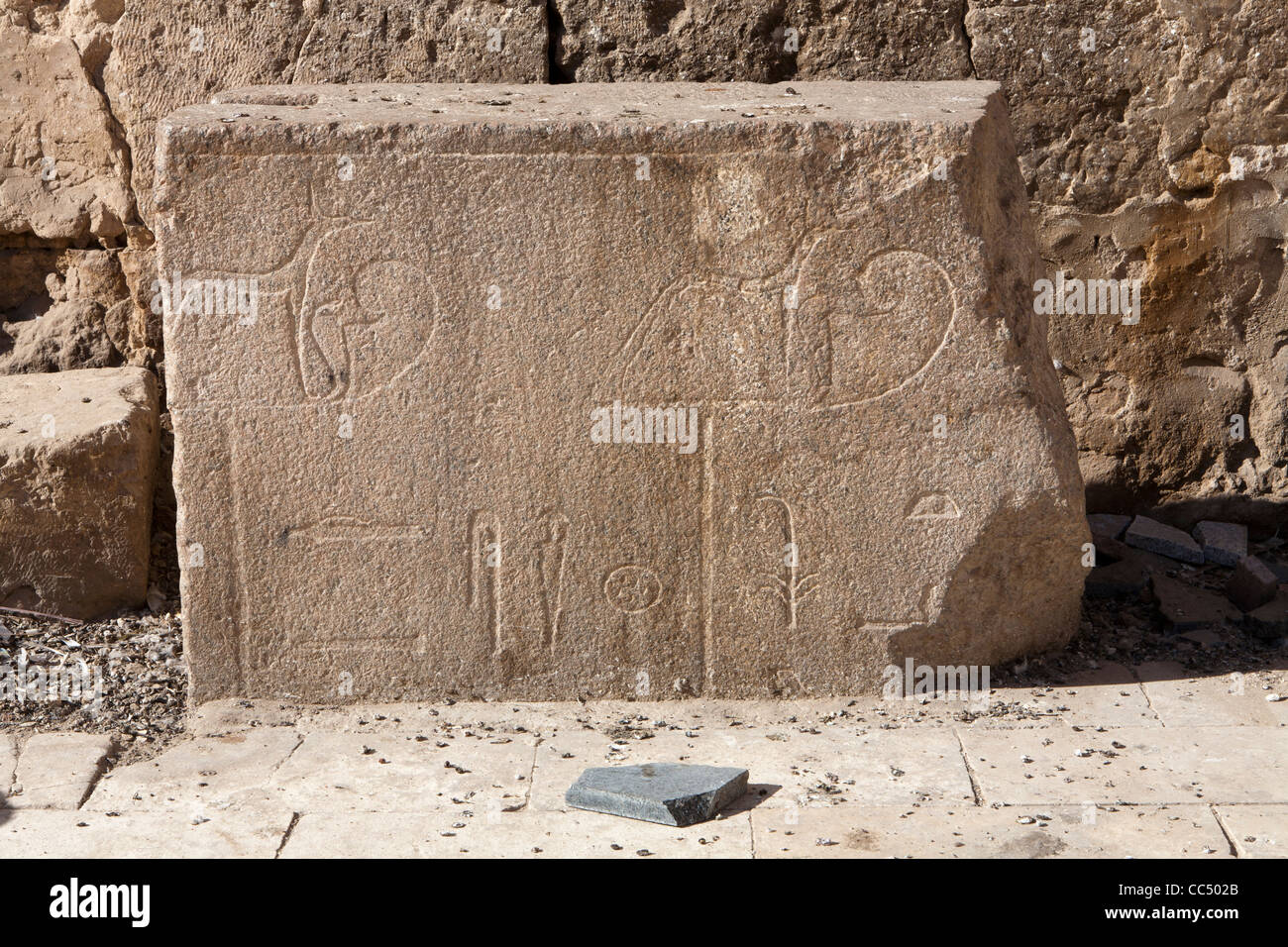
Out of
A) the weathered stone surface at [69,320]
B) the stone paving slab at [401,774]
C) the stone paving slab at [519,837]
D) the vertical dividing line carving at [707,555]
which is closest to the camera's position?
the stone paving slab at [519,837]

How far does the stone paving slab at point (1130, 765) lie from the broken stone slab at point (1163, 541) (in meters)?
1.17

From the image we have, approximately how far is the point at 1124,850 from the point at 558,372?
1.63m

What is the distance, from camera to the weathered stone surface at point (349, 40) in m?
4.48

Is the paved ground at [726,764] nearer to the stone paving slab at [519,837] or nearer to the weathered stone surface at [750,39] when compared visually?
the stone paving slab at [519,837]

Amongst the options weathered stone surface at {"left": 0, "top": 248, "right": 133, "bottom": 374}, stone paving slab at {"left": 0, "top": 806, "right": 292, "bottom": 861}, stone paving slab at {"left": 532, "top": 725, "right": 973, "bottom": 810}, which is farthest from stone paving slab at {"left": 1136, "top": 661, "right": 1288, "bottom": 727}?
weathered stone surface at {"left": 0, "top": 248, "right": 133, "bottom": 374}

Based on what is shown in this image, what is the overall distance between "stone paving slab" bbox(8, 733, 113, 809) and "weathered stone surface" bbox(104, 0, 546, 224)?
2.10m

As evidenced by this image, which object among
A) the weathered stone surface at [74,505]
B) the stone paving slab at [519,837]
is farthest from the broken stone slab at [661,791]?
the weathered stone surface at [74,505]

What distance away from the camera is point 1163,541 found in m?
4.54

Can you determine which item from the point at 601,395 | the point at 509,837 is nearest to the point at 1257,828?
the point at 509,837

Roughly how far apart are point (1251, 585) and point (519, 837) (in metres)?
2.33

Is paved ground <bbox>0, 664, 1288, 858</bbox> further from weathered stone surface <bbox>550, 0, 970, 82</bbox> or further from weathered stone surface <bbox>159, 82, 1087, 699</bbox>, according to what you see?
weathered stone surface <bbox>550, 0, 970, 82</bbox>

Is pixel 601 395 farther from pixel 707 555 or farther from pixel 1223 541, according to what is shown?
pixel 1223 541

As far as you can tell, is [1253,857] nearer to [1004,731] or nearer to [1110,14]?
[1004,731]

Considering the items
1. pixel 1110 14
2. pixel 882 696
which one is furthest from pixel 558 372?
pixel 1110 14
